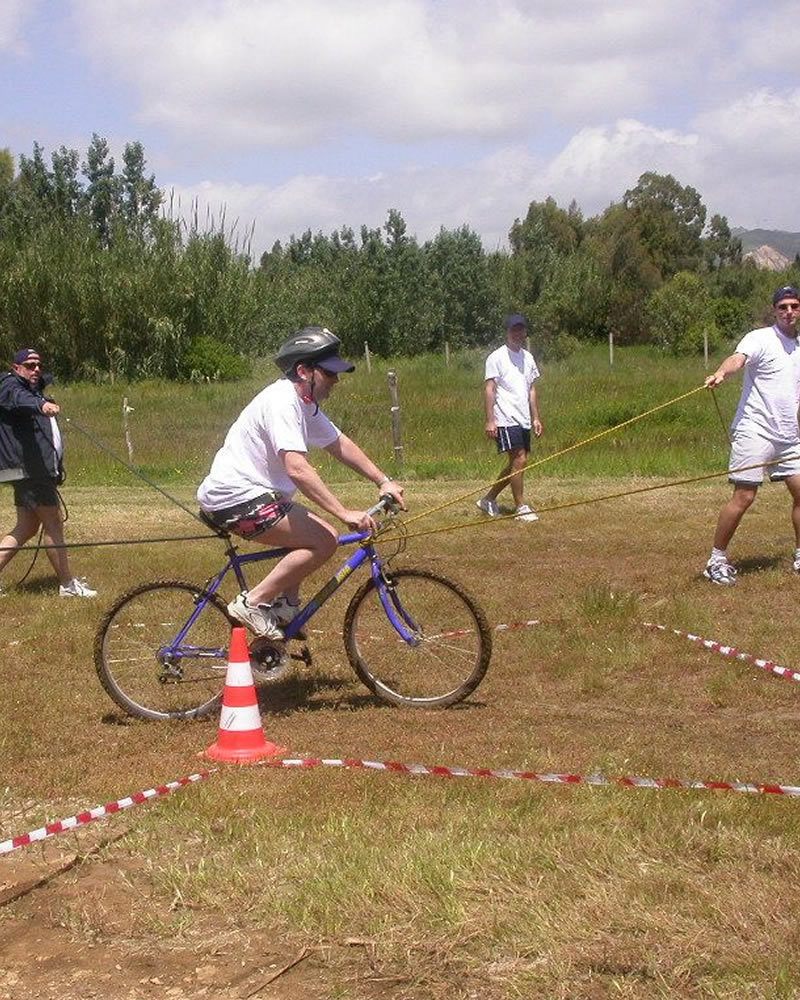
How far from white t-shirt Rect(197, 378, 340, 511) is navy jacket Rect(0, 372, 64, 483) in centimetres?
356

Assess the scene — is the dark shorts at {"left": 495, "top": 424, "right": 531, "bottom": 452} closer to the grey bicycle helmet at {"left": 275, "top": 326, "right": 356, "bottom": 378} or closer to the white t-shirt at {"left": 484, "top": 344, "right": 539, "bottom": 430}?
the white t-shirt at {"left": 484, "top": 344, "right": 539, "bottom": 430}

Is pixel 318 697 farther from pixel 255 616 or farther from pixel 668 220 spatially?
pixel 668 220

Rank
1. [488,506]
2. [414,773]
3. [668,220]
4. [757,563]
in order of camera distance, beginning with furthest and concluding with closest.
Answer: [668,220] → [488,506] → [757,563] → [414,773]

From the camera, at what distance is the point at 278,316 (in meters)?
58.0

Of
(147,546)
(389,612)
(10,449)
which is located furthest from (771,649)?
(147,546)

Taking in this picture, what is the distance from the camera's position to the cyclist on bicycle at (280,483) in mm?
6730

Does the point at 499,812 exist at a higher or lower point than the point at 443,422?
lower

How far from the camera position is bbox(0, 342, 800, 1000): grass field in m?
3.90

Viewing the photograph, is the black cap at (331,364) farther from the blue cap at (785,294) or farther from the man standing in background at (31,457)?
the blue cap at (785,294)

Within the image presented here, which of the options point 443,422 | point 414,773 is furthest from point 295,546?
point 443,422

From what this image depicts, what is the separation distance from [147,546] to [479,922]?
9466mm

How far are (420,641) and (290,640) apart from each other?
67 cm

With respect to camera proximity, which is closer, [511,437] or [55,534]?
[55,534]

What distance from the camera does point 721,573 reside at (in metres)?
10.0
